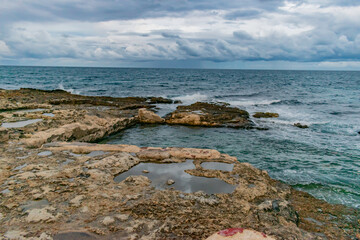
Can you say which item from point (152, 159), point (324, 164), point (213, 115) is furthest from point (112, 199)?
point (213, 115)

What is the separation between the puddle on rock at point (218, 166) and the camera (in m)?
7.25

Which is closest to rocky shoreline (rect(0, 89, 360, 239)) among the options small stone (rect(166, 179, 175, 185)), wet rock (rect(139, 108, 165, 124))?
small stone (rect(166, 179, 175, 185))

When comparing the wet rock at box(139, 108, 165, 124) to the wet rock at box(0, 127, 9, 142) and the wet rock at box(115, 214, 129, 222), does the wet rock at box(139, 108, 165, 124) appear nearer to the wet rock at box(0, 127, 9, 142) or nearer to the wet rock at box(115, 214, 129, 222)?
the wet rock at box(0, 127, 9, 142)

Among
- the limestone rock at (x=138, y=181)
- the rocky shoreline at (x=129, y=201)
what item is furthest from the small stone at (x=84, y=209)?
the limestone rock at (x=138, y=181)

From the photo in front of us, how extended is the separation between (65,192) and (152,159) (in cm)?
301

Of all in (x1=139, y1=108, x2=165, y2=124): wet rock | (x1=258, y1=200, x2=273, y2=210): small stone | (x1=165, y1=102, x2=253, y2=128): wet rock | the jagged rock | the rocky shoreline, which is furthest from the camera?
(x1=139, y1=108, x2=165, y2=124): wet rock

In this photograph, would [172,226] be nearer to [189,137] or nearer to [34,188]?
[34,188]

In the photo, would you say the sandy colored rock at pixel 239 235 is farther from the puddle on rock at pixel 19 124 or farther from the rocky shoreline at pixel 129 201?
the puddle on rock at pixel 19 124

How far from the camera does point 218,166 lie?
24.3 ft

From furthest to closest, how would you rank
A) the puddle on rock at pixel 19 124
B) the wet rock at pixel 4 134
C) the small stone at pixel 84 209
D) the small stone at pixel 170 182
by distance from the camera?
the puddle on rock at pixel 19 124
the wet rock at pixel 4 134
the small stone at pixel 170 182
the small stone at pixel 84 209

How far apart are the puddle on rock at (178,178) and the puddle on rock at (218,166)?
431 mm

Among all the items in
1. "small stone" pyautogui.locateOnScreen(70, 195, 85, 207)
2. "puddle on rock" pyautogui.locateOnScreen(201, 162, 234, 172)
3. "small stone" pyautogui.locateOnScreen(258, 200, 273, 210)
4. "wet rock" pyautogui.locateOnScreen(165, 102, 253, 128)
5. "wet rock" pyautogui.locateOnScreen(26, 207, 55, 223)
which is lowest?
"wet rock" pyautogui.locateOnScreen(165, 102, 253, 128)

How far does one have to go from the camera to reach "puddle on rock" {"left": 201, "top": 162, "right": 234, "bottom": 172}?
7.25 m

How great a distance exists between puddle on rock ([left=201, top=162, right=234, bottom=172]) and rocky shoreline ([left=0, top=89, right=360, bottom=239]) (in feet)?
0.39
